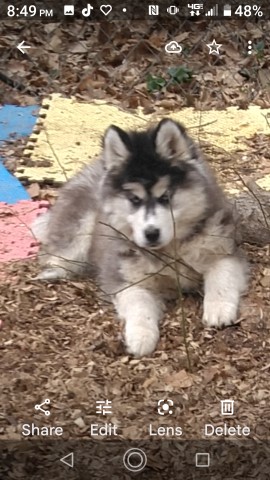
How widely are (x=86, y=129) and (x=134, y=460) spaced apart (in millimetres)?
1560

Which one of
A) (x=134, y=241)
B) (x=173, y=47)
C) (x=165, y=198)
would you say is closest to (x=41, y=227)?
→ (x=134, y=241)

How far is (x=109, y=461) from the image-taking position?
1505 mm

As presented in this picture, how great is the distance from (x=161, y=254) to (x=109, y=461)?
2.46 ft

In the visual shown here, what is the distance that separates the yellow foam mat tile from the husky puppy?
0.41 meters

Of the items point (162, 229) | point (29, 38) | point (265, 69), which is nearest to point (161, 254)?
point (162, 229)

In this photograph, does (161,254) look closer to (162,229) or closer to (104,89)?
(162,229)

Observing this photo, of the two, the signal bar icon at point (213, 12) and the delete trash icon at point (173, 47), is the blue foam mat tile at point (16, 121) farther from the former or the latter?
the signal bar icon at point (213, 12)

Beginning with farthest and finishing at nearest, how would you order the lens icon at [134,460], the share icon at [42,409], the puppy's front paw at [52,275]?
1. the puppy's front paw at [52,275]
2. the share icon at [42,409]
3. the lens icon at [134,460]

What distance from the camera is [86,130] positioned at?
9.58 ft

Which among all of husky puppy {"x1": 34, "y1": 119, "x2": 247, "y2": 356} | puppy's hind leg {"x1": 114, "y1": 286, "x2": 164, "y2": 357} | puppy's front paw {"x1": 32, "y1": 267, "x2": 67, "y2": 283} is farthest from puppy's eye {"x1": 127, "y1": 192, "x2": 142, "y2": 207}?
puppy's front paw {"x1": 32, "y1": 267, "x2": 67, "y2": 283}

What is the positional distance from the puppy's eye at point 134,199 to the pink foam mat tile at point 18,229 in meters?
0.43

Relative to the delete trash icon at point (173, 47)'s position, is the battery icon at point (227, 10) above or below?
below

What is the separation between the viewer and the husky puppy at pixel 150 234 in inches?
80.9

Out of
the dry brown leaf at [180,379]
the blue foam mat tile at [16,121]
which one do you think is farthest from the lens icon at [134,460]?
the blue foam mat tile at [16,121]
